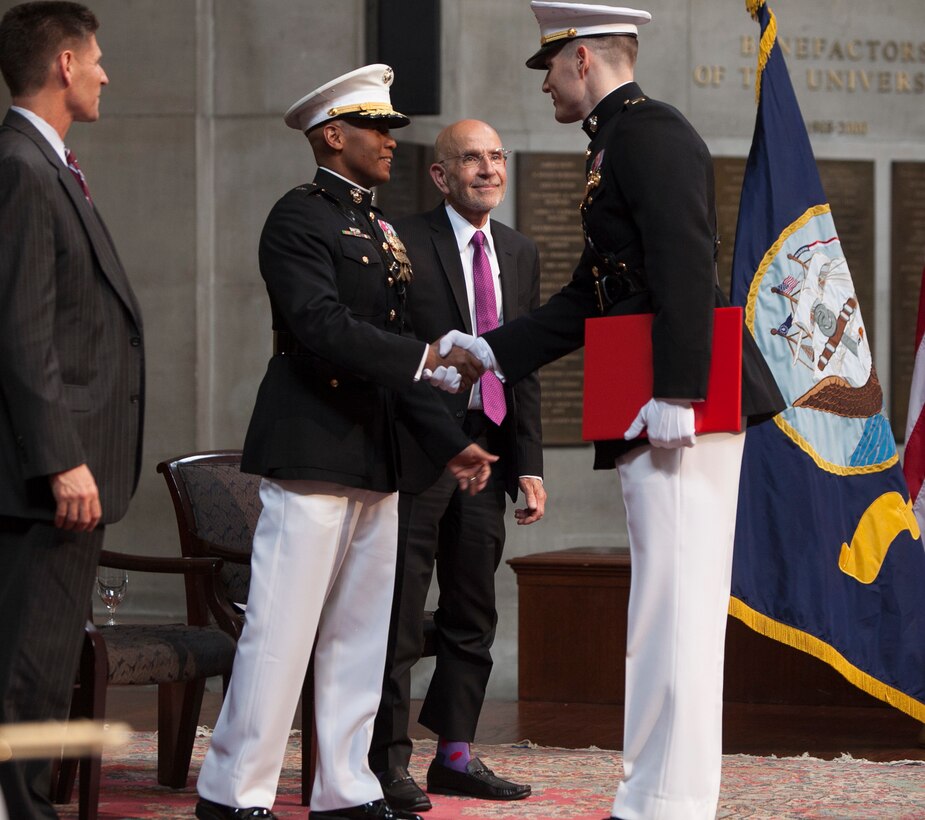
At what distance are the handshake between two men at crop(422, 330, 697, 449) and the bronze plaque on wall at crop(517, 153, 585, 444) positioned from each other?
3201 millimetres

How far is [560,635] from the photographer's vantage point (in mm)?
5543

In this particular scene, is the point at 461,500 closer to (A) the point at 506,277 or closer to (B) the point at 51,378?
(A) the point at 506,277

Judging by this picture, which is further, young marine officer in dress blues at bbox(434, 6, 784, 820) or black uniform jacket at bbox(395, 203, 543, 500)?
black uniform jacket at bbox(395, 203, 543, 500)

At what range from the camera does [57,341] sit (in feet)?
8.53

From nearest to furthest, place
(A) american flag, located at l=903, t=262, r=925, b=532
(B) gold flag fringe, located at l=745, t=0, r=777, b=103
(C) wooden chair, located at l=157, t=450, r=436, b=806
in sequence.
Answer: (C) wooden chair, located at l=157, t=450, r=436, b=806
(B) gold flag fringe, located at l=745, t=0, r=777, b=103
(A) american flag, located at l=903, t=262, r=925, b=532

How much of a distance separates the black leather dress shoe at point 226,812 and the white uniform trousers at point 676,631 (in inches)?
28.6

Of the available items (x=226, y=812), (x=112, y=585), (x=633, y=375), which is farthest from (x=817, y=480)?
(x=226, y=812)

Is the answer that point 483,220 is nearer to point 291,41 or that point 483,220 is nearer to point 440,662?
point 440,662

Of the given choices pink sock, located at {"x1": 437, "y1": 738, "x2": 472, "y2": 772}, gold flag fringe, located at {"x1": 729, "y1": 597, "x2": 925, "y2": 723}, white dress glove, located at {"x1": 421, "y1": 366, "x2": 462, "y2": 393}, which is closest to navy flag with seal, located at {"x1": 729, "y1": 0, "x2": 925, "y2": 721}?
gold flag fringe, located at {"x1": 729, "y1": 597, "x2": 925, "y2": 723}

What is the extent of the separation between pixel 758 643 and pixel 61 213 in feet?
11.4

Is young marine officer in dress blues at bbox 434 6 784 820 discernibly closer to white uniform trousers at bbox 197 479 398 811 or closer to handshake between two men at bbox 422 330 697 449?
handshake between two men at bbox 422 330 697 449

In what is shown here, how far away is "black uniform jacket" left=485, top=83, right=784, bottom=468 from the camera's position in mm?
2768

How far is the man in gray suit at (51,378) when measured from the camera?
2525mm

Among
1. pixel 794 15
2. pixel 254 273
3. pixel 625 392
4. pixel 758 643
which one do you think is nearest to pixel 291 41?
pixel 254 273
